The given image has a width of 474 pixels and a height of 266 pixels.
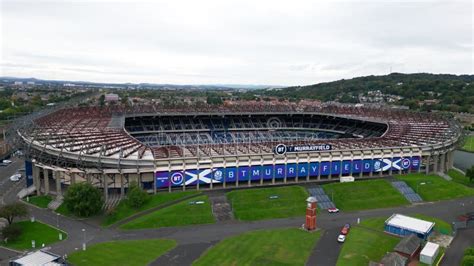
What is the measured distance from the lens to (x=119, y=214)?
73.3 metres

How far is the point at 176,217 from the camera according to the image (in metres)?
72.5

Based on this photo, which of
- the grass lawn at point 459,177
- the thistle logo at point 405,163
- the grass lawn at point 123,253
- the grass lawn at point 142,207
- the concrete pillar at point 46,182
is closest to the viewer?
the grass lawn at point 123,253

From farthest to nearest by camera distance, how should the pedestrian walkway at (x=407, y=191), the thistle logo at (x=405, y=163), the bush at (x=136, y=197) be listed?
the thistle logo at (x=405, y=163), the pedestrian walkway at (x=407, y=191), the bush at (x=136, y=197)

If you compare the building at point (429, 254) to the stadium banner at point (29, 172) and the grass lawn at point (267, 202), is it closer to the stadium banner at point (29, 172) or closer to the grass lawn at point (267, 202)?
the grass lawn at point (267, 202)

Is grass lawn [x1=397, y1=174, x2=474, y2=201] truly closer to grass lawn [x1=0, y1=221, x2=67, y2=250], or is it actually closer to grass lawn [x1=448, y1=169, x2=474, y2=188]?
grass lawn [x1=448, y1=169, x2=474, y2=188]

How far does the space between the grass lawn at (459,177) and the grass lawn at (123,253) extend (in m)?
73.8

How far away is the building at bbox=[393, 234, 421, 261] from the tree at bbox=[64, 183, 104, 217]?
51.3m

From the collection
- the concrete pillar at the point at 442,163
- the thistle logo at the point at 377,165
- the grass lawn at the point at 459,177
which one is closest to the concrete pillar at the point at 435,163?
the concrete pillar at the point at 442,163

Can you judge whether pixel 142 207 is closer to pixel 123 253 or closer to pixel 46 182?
pixel 123 253

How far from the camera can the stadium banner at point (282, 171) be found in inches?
3310

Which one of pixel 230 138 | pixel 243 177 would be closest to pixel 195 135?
pixel 230 138

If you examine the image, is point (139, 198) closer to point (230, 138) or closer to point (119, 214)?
point (119, 214)

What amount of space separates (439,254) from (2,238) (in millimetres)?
67978

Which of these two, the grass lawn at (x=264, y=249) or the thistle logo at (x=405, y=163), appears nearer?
the grass lawn at (x=264, y=249)
